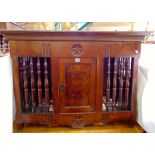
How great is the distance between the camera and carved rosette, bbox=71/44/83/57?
107 cm

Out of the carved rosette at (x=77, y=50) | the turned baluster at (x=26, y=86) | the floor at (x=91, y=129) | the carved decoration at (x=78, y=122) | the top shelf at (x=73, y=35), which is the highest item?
the top shelf at (x=73, y=35)

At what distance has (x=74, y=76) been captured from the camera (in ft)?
3.68

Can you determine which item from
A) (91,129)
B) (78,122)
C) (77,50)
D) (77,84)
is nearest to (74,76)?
(77,84)

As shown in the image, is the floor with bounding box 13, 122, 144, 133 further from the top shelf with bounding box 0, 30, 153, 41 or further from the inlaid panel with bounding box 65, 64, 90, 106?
the top shelf with bounding box 0, 30, 153, 41

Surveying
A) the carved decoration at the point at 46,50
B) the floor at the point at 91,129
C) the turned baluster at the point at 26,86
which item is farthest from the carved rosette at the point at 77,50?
the floor at the point at 91,129

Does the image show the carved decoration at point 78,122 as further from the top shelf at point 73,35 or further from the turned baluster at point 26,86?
the top shelf at point 73,35

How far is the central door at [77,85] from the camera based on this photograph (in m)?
1.10

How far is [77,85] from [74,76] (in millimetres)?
70

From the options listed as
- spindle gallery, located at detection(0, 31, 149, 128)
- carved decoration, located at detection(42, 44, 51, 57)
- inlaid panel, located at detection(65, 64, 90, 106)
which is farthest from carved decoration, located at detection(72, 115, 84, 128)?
carved decoration, located at detection(42, 44, 51, 57)

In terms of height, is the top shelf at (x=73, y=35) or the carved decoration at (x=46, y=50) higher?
the top shelf at (x=73, y=35)

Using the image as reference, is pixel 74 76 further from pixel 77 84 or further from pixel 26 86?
pixel 26 86

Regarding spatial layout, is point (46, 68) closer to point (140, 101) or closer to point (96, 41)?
point (96, 41)

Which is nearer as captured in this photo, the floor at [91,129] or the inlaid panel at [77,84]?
the inlaid panel at [77,84]
